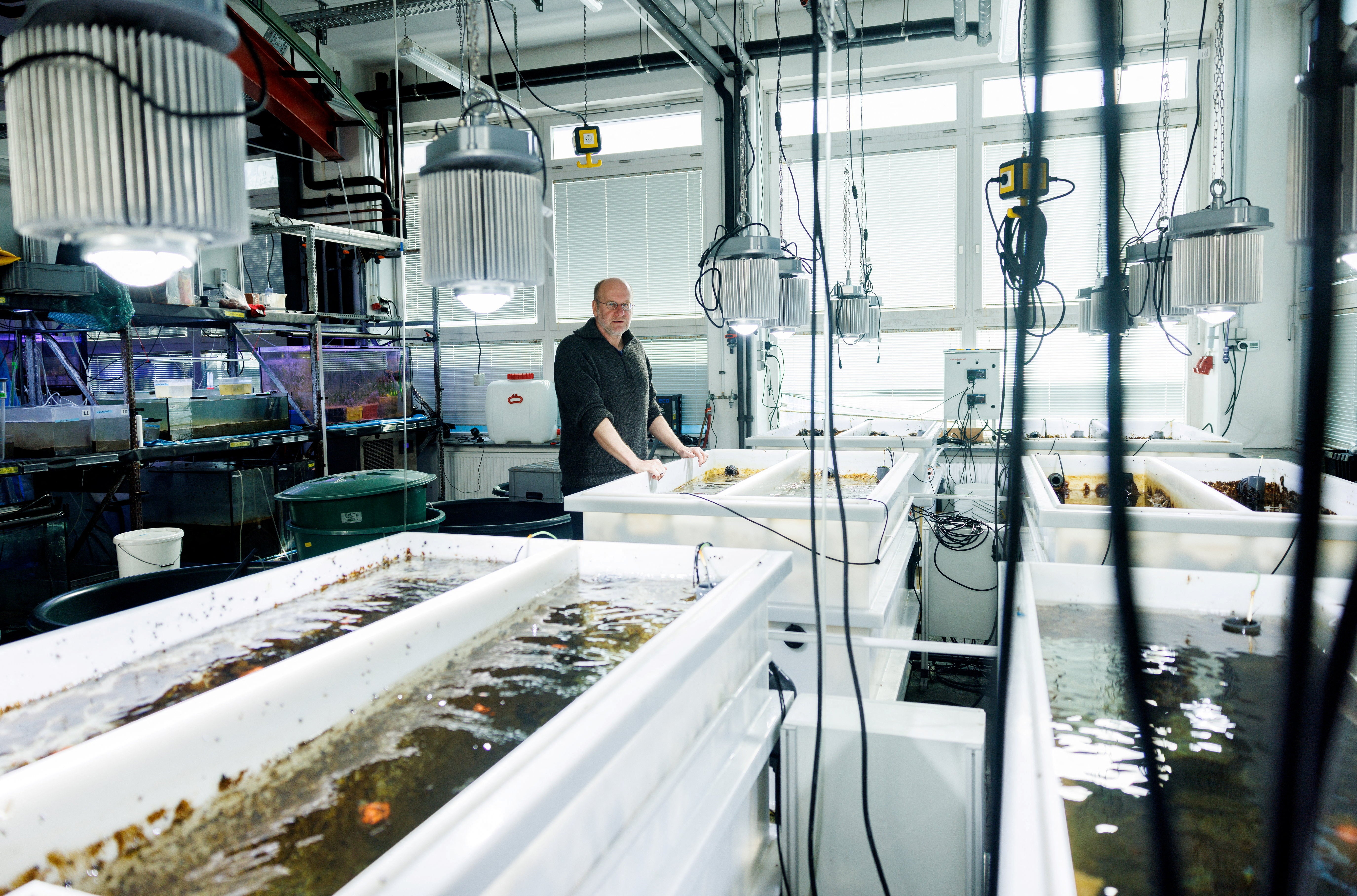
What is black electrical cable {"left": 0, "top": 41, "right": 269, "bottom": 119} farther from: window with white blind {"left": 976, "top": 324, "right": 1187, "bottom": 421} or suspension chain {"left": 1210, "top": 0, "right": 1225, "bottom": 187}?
window with white blind {"left": 976, "top": 324, "right": 1187, "bottom": 421}

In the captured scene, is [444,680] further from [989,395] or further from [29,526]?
[989,395]

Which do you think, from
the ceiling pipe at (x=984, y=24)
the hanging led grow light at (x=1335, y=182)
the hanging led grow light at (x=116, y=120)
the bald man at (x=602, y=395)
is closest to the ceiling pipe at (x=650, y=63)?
the ceiling pipe at (x=984, y=24)

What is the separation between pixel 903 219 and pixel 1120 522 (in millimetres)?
6145

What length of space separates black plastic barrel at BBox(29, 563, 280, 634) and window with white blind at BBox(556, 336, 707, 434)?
14.3 feet

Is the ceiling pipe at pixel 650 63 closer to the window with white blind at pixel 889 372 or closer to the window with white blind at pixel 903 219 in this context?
the window with white blind at pixel 903 219

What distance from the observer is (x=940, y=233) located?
5988 mm

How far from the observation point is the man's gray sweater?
3104mm

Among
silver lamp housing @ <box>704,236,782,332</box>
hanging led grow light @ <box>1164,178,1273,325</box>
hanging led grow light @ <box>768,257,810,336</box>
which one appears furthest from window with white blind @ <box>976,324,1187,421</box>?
silver lamp housing @ <box>704,236,782,332</box>

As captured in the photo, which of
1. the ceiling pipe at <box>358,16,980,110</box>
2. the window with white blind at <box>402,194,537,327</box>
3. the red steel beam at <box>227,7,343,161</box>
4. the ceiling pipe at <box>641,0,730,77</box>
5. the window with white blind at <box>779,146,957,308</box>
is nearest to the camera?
the red steel beam at <box>227,7,343,161</box>

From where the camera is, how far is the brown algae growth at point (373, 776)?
2.98ft

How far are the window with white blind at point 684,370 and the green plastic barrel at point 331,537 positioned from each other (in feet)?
13.5

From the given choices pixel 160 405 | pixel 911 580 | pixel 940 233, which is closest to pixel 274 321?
pixel 160 405

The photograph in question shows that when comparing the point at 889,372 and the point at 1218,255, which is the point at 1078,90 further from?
the point at 1218,255

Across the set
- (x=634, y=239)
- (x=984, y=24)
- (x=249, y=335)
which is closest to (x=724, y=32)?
(x=984, y=24)
